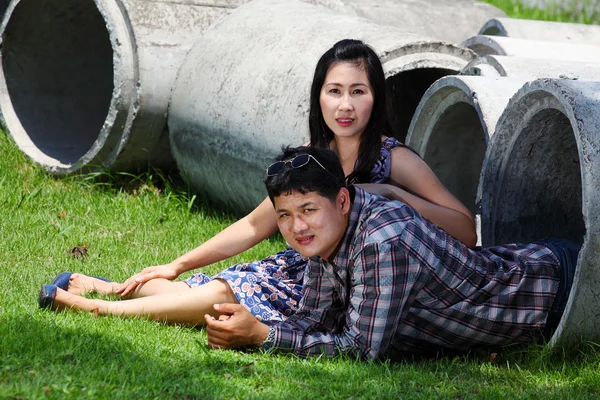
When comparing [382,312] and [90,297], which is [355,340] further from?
[90,297]

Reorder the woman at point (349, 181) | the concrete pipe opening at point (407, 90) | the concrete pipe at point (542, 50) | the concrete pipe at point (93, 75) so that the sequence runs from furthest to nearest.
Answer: the concrete pipe at point (93, 75)
the concrete pipe opening at point (407, 90)
the concrete pipe at point (542, 50)
the woman at point (349, 181)

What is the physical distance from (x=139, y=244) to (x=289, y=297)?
5.93 feet

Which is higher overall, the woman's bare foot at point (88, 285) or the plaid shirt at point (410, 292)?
the plaid shirt at point (410, 292)

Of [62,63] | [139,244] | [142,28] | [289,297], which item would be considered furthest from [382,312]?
[62,63]

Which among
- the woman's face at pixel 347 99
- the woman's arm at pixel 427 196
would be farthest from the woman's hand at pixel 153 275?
the woman's arm at pixel 427 196

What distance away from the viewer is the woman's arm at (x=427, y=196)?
3.88 m

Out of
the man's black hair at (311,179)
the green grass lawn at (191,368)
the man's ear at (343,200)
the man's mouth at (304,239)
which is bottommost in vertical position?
the green grass lawn at (191,368)

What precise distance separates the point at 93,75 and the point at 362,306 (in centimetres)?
520

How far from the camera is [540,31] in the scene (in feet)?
27.7

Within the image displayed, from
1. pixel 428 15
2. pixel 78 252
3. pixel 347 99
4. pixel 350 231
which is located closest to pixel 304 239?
pixel 350 231

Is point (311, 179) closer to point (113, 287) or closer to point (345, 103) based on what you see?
point (345, 103)

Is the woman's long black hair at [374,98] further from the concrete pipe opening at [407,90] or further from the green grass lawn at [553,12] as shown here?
the green grass lawn at [553,12]

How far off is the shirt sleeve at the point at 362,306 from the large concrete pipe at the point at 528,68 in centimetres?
195

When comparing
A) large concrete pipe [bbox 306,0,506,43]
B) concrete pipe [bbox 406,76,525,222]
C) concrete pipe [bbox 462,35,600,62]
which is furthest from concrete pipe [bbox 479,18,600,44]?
concrete pipe [bbox 406,76,525,222]
